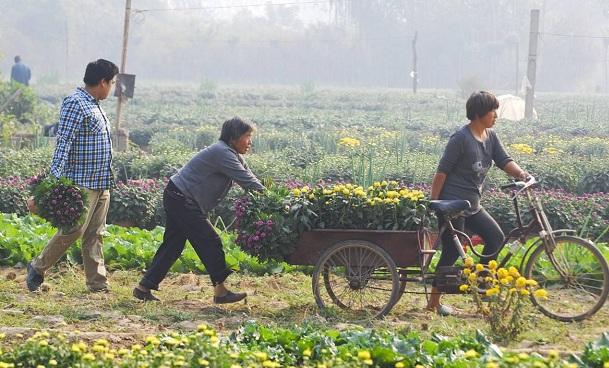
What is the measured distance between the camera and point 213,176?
7516 millimetres

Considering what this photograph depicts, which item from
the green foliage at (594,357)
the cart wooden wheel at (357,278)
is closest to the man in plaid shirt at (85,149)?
the cart wooden wheel at (357,278)

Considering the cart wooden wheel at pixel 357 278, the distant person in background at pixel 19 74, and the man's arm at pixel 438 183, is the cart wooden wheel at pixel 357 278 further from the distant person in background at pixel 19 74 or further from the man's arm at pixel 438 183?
the distant person in background at pixel 19 74

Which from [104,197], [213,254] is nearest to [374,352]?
[213,254]

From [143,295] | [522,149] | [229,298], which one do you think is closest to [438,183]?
[229,298]

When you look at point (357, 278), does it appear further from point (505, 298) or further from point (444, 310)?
point (505, 298)

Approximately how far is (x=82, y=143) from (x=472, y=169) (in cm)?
277

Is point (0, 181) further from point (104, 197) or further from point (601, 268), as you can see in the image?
point (601, 268)

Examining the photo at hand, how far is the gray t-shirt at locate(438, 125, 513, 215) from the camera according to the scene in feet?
23.5

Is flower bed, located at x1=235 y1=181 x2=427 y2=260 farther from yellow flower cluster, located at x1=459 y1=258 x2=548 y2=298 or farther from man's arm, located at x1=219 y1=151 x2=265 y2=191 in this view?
yellow flower cluster, located at x1=459 y1=258 x2=548 y2=298

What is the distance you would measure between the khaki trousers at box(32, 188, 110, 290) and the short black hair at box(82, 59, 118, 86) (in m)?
0.78

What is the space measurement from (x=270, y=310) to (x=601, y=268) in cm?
227

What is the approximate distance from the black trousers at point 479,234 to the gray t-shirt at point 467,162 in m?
0.08

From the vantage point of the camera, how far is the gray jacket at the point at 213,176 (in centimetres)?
737

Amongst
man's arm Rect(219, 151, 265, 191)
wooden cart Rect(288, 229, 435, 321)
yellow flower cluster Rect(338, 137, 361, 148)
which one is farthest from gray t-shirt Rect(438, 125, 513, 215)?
yellow flower cluster Rect(338, 137, 361, 148)
